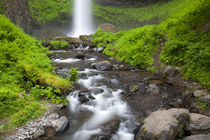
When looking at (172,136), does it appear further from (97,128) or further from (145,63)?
(145,63)

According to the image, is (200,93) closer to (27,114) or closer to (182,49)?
(182,49)

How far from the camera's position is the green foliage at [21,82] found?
431 cm

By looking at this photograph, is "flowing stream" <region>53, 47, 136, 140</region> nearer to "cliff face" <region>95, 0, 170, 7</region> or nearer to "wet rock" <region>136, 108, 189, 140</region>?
"wet rock" <region>136, 108, 189, 140</region>

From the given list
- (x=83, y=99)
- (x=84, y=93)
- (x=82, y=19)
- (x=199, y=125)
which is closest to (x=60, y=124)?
(x=83, y=99)

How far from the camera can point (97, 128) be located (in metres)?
4.65

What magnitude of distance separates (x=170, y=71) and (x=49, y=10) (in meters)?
29.7

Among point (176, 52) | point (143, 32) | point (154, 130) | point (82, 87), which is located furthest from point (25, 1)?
point (154, 130)

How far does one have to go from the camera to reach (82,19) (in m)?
32.1

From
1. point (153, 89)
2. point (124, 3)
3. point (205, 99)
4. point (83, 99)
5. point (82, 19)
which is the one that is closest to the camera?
point (205, 99)

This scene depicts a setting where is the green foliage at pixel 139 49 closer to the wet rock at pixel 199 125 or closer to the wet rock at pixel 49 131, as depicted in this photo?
the wet rock at pixel 199 125

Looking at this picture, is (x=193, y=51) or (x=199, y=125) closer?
(x=199, y=125)

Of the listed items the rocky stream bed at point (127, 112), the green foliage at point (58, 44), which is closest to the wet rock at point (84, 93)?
the rocky stream bed at point (127, 112)

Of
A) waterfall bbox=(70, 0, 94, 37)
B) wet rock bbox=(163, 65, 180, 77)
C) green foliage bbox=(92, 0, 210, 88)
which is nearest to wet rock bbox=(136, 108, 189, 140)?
green foliage bbox=(92, 0, 210, 88)

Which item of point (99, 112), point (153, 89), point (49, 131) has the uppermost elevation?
point (153, 89)
